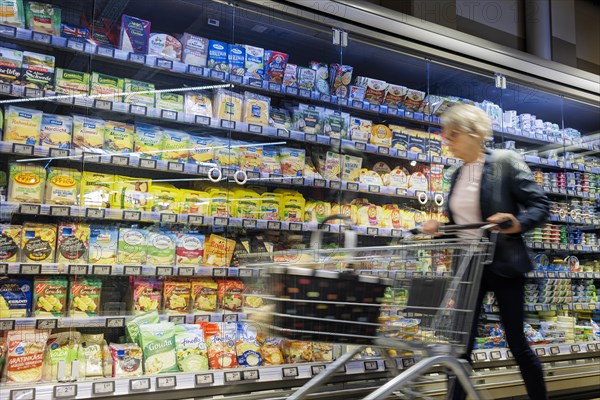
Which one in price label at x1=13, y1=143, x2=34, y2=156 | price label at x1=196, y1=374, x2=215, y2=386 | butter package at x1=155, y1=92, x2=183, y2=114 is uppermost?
butter package at x1=155, y1=92, x2=183, y2=114

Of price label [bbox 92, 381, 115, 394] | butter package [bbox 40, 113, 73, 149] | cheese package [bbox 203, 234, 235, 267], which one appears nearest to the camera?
price label [bbox 92, 381, 115, 394]

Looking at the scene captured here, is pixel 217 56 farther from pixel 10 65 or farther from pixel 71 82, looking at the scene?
pixel 10 65

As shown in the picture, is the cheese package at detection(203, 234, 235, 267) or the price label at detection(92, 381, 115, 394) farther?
the cheese package at detection(203, 234, 235, 267)

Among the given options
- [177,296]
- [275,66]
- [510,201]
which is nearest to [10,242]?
[177,296]

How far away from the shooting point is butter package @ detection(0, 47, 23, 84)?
9.05ft

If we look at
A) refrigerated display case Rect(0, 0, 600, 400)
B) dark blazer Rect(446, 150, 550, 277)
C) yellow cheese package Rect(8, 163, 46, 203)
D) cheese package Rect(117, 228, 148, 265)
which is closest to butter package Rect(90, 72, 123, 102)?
refrigerated display case Rect(0, 0, 600, 400)

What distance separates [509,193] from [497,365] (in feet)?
6.15

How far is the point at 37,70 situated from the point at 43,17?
283mm

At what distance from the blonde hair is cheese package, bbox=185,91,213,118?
160 cm

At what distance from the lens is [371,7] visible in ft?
11.5

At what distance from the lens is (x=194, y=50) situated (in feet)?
11.0

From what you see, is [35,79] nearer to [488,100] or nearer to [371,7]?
[371,7]

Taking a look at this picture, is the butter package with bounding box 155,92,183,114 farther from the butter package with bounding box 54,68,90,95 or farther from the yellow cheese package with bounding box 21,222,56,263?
the yellow cheese package with bounding box 21,222,56,263

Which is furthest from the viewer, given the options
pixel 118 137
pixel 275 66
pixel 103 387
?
pixel 275 66
